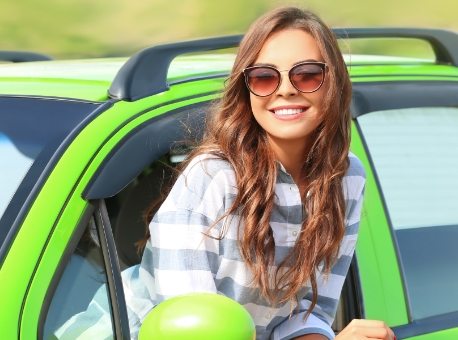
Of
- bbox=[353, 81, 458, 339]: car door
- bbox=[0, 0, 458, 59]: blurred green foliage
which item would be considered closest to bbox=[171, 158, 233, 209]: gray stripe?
bbox=[353, 81, 458, 339]: car door

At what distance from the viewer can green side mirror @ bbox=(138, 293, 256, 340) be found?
1.50 m

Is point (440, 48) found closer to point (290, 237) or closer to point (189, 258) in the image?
point (290, 237)

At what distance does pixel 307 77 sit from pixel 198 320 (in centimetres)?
78

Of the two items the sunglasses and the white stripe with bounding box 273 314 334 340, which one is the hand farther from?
the sunglasses

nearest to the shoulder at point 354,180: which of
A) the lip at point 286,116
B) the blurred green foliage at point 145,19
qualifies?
the lip at point 286,116

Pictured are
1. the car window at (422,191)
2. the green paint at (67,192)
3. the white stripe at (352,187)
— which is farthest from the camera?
the car window at (422,191)

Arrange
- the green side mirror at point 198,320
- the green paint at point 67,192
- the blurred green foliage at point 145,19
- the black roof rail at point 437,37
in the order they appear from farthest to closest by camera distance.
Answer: the blurred green foliage at point 145,19 < the black roof rail at point 437,37 < the green paint at point 67,192 < the green side mirror at point 198,320

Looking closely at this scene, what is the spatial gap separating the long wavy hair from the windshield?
0.32 m

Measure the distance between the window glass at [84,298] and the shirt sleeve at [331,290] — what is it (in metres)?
0.51

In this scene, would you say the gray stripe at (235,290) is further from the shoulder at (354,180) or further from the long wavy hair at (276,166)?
the shoulder at (354,180)

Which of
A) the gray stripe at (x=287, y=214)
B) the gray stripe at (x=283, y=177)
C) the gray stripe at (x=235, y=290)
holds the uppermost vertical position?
the gray stripe at (x=283, y=177)

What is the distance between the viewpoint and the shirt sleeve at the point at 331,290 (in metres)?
2.16

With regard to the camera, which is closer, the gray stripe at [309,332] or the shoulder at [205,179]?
the shoulder at [205,179]

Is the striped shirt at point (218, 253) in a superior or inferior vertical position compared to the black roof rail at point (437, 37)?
inferior
